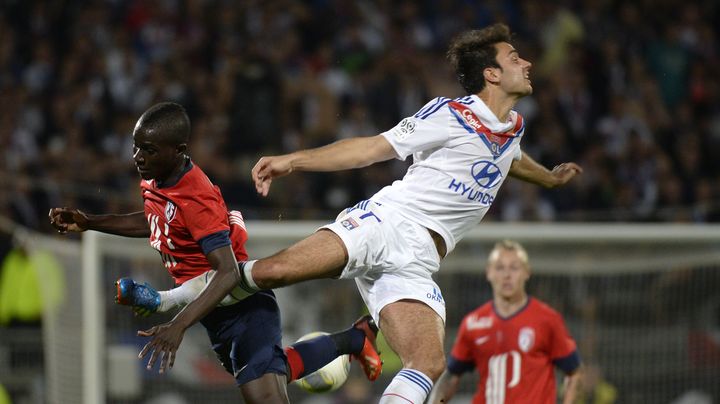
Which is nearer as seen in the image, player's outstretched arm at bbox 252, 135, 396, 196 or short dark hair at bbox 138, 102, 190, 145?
player's outstretched arm at bbox 252, 135, 396, 196

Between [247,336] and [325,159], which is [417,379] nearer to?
[247,336]

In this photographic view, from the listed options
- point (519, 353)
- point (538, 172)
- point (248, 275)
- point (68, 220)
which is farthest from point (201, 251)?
point (519, 353)

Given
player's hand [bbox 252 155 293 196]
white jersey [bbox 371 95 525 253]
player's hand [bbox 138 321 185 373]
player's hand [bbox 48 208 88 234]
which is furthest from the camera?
player's hand [bbox 48 208 88 234]

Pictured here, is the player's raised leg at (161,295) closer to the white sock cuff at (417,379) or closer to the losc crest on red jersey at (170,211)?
the losc crest on red jersey at (170,211)

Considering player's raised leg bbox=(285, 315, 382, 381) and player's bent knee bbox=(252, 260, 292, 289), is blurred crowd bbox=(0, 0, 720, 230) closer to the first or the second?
player's raised leg bbox=(285, 315, 382, 381)

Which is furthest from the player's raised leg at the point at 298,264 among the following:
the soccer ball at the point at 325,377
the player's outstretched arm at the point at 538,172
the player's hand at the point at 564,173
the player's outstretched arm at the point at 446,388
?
the player's outstretched arm at the point at 446,388

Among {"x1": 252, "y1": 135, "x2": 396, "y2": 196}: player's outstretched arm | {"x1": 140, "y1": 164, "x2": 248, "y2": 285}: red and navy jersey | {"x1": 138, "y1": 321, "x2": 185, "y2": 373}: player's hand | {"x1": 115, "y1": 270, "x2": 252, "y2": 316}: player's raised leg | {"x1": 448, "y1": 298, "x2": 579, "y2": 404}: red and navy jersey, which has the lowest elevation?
{"x1": 448, "y1": 298, "x2": 579, "y2": 404}: red and navy jersey

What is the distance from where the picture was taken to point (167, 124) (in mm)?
4660

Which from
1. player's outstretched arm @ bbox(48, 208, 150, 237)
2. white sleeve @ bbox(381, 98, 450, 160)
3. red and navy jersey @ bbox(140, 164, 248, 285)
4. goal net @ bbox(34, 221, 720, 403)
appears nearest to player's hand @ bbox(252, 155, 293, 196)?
red and navy jersey @ bbox(140, 164, 248, 285)

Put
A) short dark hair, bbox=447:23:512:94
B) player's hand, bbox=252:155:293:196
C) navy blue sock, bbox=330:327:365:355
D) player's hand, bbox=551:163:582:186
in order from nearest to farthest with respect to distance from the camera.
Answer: player's hand, bbox=252:155:293:196
short dark hair, bbox=447:23:512:94
navy blue sock, bbox=330:327:365:355
player's hand, bbox=551:163:582:186

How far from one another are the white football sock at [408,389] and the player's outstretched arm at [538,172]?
1.24 metres

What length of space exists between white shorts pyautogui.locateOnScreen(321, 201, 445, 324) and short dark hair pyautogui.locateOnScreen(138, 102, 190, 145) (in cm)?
76

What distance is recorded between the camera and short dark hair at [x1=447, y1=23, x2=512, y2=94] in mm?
5227

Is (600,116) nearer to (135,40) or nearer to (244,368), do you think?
(135,40)
